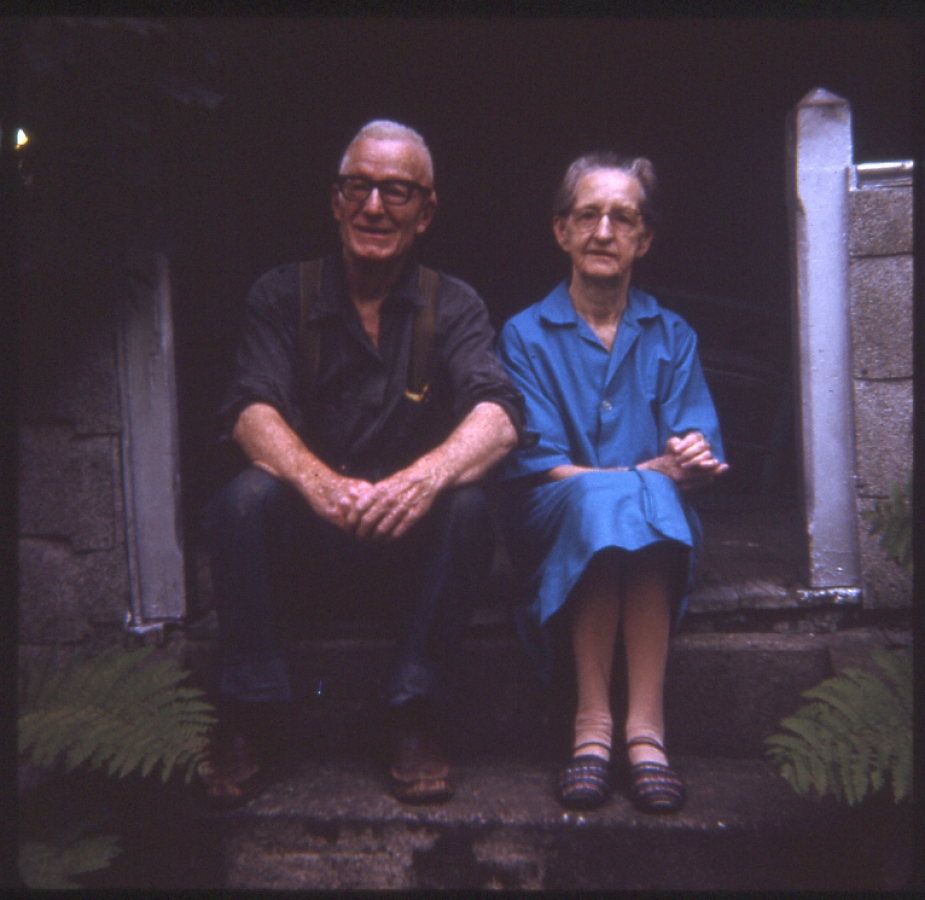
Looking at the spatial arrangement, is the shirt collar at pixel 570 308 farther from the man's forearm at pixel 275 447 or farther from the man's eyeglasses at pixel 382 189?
the man's forearm at pixel 275 447

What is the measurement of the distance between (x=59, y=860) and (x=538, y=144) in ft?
14.0

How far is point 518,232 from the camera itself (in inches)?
204

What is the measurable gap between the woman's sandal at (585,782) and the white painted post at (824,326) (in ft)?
3.21

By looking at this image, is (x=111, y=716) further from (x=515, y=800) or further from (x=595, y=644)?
(x=595, y=644)

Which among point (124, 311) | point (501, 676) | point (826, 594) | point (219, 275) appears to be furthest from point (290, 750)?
point (219, 275)

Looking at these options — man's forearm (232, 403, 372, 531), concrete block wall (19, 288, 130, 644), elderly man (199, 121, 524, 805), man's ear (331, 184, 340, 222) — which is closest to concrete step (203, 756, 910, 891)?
elderly man (199, 121, 524, 805)

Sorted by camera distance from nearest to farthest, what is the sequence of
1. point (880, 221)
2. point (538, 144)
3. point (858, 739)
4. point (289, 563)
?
point (858, 739) → point (289, 563) → point (880, 221) → point (538, 144)

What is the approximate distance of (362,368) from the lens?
259 cm

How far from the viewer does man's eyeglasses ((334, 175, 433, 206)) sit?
251cm

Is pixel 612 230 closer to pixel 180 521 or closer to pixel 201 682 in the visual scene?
pixel 180 521

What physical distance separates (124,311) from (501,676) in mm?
1580

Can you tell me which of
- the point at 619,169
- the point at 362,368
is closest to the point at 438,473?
the point at 362,368

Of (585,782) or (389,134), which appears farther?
(389,134)

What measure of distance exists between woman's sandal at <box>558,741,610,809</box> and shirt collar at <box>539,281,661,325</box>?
121cm
